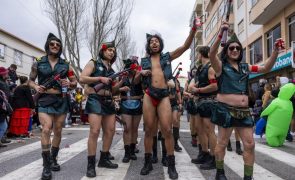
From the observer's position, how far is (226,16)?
4.07 metres

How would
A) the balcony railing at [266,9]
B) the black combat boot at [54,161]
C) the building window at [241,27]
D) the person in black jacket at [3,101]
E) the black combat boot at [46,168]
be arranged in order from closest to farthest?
the black combat boot at [46,168] → the black combat boot at [54,161] → the person in black jacket at [3,101] → the balcony railing at [266,9] → the building window at [241,27]

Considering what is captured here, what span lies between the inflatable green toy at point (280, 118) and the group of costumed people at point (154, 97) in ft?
10.2

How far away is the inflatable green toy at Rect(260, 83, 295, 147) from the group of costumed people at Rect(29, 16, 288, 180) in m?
3.10

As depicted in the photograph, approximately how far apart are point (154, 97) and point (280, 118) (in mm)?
4554

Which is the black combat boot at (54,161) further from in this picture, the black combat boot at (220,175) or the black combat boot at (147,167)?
the black combat boot at (220,175)

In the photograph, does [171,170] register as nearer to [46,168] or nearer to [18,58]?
[46,168]

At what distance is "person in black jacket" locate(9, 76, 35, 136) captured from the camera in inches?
408

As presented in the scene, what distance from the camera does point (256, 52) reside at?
81.4 feet

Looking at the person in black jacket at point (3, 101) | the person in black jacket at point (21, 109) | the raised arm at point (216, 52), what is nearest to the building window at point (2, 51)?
the person in black jacket at point (21, 109)

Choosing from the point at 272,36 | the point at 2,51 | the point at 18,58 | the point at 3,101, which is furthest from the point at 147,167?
the point at 18,58

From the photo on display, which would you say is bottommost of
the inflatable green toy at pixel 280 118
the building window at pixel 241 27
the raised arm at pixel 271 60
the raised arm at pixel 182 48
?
the inflatable green toy at pixel 280 118

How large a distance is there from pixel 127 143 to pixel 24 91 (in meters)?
5.18

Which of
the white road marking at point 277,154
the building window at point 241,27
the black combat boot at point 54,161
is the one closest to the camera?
the black combat boot at point 54,161

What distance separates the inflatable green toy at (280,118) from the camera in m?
8.33
